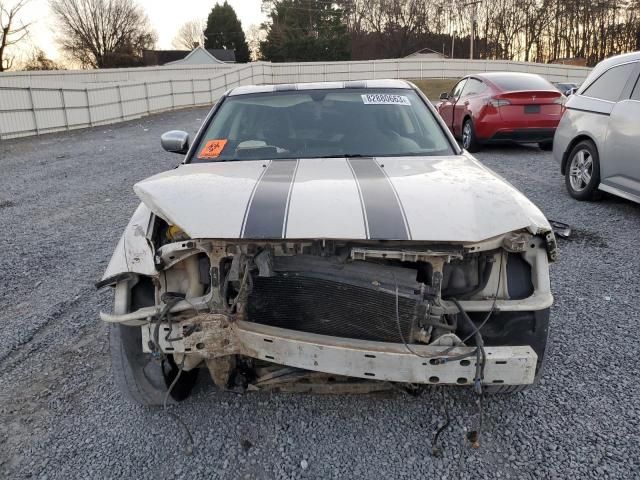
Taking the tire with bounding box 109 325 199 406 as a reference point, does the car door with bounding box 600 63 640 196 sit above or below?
above

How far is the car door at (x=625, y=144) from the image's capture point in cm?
527

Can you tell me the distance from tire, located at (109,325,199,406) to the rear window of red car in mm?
8420

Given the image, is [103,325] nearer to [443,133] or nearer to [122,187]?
[443,133]

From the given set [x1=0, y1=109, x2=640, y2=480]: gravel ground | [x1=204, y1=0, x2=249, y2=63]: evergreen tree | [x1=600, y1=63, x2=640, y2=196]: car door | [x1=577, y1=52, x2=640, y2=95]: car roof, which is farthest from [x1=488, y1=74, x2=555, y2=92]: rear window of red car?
[x1=204, y1=0, x2=249, y2=63]: evergreen tree

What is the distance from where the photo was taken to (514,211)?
2.12 metres

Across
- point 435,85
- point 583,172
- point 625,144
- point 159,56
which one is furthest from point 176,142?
point 159,56

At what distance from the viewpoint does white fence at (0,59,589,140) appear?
14.2 metres

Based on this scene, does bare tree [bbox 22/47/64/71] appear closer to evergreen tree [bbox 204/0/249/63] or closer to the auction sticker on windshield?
evergreen tree [bbox 204/0/249/63]

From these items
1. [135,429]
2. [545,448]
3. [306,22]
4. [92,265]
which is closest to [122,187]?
[92,265]

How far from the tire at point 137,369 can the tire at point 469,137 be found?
27.0 feet

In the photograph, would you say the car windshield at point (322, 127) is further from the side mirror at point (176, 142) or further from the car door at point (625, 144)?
the car door at point (625, 144)

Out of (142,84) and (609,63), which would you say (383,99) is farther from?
(142,84)

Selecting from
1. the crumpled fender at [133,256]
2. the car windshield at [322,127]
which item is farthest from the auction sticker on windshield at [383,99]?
the crumpled fender at [133,256]

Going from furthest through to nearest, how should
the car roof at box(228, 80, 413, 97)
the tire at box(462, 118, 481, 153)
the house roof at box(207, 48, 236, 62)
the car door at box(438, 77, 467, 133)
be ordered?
the house roof at box(207, 48, 236, 62)
the car door at box(438, 77, 467, 133)
the tire at box(462, 118, 481, 153)
the car roof at box(228, 80, 413, 97)
